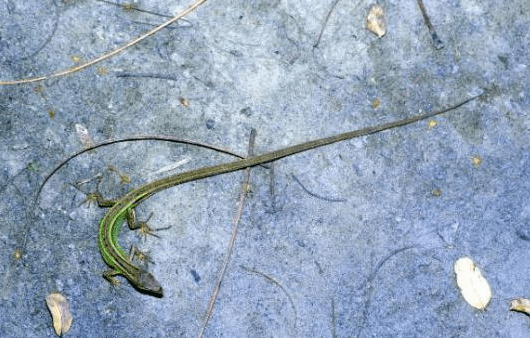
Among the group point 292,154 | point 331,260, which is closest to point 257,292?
point 331,260

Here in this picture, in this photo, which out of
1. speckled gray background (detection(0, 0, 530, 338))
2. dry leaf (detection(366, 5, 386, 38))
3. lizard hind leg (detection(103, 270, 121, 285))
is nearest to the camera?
lizard hind leg (detection(103, 270, 121, 285))

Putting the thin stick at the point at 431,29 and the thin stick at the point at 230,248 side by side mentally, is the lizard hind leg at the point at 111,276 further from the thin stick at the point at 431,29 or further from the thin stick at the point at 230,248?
the thin stick at the point at 431,29

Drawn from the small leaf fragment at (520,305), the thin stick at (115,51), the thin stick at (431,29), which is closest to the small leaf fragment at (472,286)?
the small leaf fragment at (520,305)

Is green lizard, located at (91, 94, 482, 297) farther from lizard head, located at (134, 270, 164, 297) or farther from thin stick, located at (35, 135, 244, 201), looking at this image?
thin stick, located at (35, 135, 244, 201)

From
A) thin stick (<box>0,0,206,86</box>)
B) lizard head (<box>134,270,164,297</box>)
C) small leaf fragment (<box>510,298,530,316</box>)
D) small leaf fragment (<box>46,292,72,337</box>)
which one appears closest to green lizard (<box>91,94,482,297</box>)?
lizard head (<box>134,270,164,297</box>)

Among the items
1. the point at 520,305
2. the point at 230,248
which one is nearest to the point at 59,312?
the point at 230,248

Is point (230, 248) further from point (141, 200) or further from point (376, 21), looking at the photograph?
point (376, 21)
